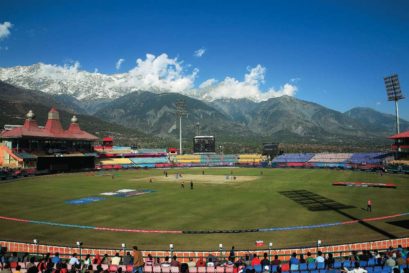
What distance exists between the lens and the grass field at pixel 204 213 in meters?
31.4

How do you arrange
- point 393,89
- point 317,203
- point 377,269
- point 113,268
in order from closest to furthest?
point 377,269
point 113,268
point 317,203
point 393,89

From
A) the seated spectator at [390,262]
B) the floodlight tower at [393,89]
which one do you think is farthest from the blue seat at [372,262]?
the floodlight tower at [393,89]

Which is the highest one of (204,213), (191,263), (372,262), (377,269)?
(377,269)

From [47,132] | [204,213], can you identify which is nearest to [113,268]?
[204,213]

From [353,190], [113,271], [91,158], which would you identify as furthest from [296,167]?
[113,271]

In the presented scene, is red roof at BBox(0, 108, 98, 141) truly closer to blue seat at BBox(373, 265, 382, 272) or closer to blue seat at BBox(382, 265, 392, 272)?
blue seat at BBox(373, 265, 382, 272)

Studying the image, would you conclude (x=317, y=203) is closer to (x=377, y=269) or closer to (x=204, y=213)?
(x=204, y=213)

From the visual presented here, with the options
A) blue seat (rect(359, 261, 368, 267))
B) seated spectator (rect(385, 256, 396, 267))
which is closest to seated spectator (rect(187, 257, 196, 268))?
blue seat (rect(359, 261, 368, 267))

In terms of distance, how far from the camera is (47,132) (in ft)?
371

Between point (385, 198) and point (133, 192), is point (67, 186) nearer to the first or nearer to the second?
point (133, 192)

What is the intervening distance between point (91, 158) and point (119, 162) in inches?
462

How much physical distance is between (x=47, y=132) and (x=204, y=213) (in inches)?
3362

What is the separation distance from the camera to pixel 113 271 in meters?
19.0

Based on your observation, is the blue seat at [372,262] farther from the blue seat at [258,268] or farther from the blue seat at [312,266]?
the blue seat at [258,268]
